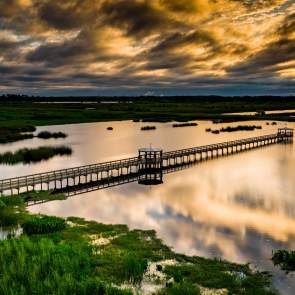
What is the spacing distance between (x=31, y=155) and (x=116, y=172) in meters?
17.0

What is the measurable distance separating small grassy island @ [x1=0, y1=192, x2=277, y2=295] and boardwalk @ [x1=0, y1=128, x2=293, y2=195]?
614 inches

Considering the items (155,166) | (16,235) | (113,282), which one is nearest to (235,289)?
(113,282)

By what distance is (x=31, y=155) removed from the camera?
6366 cm

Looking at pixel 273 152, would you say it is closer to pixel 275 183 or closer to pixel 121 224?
pixel 275 183

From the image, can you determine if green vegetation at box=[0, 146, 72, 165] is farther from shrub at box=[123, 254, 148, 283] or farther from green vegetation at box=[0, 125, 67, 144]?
shrub at box=[123, 254, 148, 283]

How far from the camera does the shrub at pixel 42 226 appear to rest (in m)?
27.5

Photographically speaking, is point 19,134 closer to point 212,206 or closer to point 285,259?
point 212,206

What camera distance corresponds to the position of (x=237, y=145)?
78.3 metres

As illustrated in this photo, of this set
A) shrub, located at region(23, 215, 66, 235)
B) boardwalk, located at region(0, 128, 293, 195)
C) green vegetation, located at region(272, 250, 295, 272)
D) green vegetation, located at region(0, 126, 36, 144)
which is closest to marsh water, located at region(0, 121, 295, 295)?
green vegetation, located at region(272, 250, 295, 272)

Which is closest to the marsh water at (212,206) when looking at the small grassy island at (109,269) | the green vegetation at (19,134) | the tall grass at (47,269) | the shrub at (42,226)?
the small grassy island at (109,269)

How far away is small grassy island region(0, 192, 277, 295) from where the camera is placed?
18125 mm

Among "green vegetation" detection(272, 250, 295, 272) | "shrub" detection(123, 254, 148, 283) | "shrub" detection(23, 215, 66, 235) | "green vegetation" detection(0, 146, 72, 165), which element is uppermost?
"green vegetation" detection(0, 146, 72, 165)

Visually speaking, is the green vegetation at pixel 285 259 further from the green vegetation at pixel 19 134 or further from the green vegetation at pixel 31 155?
the green vegetation at pixel 19 134

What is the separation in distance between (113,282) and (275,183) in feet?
97.9
